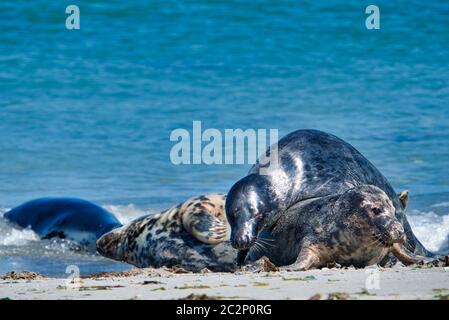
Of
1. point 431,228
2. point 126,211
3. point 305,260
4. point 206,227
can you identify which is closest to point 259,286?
point 305,260

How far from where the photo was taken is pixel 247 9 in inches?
904

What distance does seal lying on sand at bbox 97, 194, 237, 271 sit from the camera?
370 inches

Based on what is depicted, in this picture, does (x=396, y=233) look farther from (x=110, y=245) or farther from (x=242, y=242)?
(x=110, y=245)

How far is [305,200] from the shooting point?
833 cm

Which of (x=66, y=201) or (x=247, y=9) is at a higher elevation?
(x=247, y=9)

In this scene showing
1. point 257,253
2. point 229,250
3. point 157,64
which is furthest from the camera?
point 157,64

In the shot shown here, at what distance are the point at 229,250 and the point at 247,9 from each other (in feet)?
45.9

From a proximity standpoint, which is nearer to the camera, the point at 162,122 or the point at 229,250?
the point at 229,250

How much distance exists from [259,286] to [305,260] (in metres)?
1.38

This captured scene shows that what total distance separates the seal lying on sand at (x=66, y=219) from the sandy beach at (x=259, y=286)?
14.8 ft

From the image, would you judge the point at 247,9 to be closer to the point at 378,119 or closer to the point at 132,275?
the point at 378,119

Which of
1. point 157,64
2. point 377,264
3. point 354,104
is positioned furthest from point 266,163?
point 157,64

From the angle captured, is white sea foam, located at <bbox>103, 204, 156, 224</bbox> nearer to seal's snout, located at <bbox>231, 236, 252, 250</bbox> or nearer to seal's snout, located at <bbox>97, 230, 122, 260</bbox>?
seal's snout, located at <bbox>97, 230, 122, 260</bbox>

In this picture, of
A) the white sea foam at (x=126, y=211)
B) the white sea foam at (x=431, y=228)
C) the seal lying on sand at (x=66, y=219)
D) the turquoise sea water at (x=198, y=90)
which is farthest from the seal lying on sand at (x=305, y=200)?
the white sea foam at (x=126, y=211)
